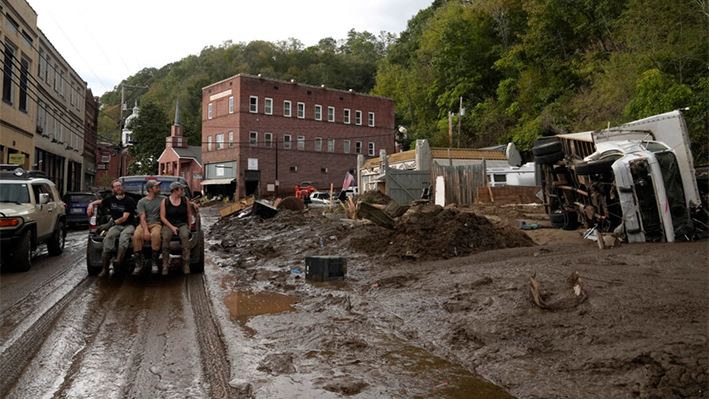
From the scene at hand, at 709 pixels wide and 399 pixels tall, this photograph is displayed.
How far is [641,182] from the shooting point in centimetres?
886

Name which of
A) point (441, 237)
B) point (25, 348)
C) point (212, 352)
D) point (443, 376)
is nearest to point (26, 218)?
point (25, 348)

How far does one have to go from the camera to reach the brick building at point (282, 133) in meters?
52.7

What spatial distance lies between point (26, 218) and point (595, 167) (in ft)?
36.5

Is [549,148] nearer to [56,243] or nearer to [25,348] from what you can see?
[25,348]

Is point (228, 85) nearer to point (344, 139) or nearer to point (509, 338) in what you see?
point (344, 139)

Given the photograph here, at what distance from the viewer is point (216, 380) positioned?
4371mm

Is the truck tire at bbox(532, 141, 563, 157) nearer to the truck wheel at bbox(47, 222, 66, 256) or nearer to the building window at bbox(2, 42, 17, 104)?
the truck wheel at bbox(47, 222, 66, 256)

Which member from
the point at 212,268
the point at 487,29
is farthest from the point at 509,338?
the point at 487,29

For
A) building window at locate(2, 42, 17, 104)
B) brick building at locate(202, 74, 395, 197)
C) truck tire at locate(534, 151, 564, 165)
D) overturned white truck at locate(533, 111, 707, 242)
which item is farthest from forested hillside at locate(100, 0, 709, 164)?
building window at locate(2, 42, 17, 104)

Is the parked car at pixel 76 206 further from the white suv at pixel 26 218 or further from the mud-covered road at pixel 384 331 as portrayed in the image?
the mud-covered road at pixel 384 331

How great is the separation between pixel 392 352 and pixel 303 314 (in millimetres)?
1938

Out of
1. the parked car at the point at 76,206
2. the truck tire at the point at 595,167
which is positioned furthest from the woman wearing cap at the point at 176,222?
the parked car at the point at 76,206

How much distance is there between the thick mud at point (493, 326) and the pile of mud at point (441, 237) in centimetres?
28

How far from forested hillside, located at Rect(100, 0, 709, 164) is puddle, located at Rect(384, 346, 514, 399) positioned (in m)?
12.5
